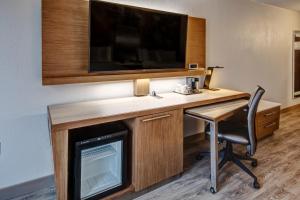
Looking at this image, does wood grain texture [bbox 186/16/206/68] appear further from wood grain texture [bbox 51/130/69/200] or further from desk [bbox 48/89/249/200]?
wood grain texture [bbox 51/130/69/200]

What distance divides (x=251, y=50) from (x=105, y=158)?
323cm

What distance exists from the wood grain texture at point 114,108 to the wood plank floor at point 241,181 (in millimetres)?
769

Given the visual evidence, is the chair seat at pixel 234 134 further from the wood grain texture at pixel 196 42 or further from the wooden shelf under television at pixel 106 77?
the wood grain texture at pixel 196 42

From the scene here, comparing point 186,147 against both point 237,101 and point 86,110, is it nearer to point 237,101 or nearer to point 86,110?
point 237,101

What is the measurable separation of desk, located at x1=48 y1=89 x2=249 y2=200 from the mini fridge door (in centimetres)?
12

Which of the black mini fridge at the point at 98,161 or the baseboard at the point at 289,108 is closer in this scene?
the black mini fridge at the point at 98,161

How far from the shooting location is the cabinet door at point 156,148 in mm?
2074

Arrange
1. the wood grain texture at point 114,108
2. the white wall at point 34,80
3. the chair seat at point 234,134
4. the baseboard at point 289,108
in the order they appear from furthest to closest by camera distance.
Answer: the baseboard at point 289,108 < the chair seat at point 234,134 < the white wall at point 34,80 < the wood grain texture at point 114,108

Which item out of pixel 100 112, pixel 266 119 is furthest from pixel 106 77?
pixel 266 119

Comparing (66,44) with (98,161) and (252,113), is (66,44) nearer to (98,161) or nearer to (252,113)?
(98,161)

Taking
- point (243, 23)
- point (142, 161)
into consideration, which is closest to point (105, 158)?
point (142, 161)

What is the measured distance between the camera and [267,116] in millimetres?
3510

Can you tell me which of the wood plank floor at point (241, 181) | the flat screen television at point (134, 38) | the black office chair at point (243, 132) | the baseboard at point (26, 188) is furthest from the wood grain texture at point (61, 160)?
the black office chair at point (243, 132)

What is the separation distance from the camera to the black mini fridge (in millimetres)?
1854
